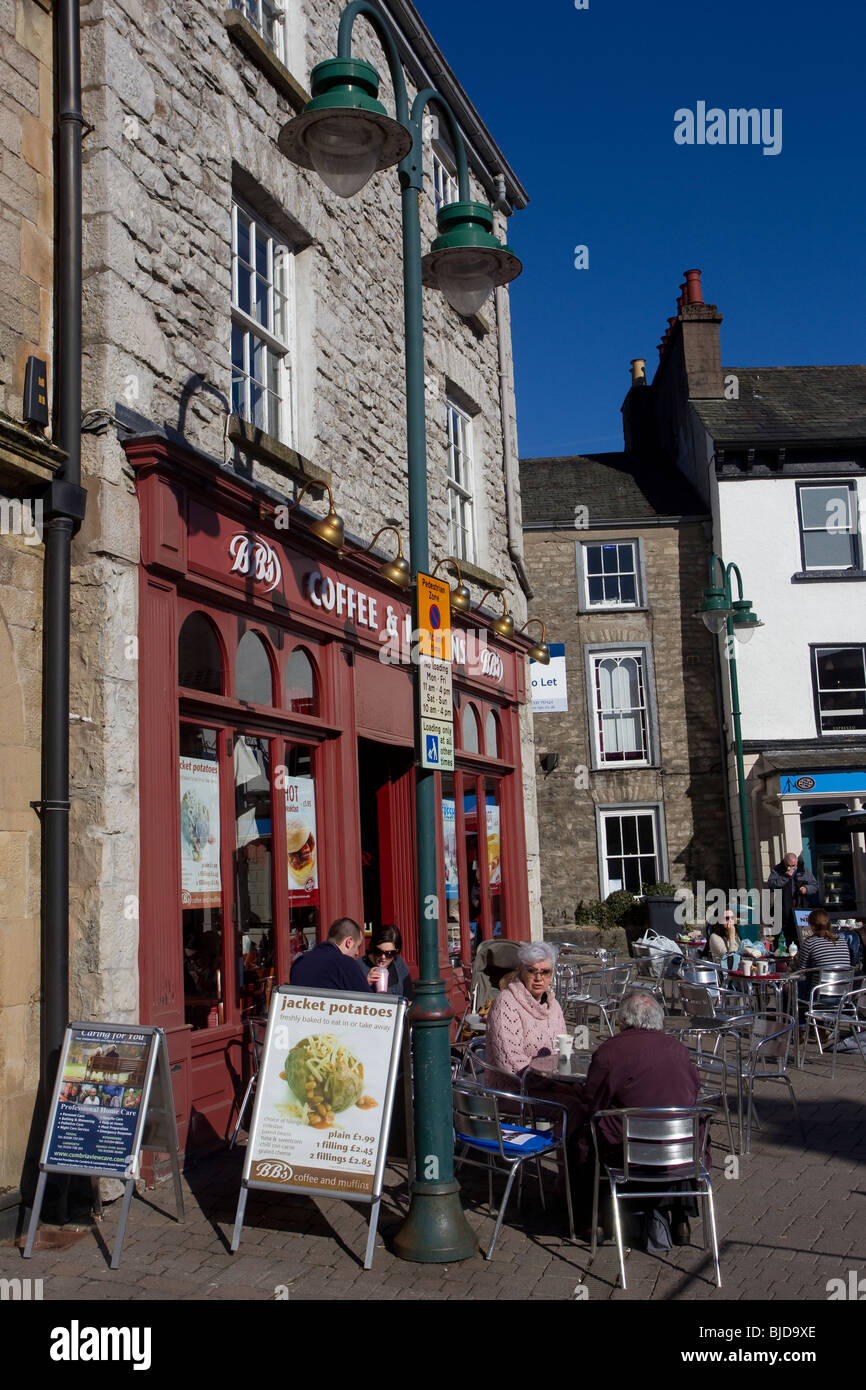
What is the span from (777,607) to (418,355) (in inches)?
689

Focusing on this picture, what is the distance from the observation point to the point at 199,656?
748 cm

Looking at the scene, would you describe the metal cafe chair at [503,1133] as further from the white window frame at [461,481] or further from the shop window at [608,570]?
the shop window at [608,570]

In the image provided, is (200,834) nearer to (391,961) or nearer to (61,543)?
(61,543)

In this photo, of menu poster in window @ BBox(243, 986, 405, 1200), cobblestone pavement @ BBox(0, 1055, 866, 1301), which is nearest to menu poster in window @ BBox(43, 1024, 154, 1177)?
cobblestone pavement @ BBox(0, 1055, 866, 1301)

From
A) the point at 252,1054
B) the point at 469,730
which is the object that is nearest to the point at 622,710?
the point at 469,730

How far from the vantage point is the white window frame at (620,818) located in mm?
22641

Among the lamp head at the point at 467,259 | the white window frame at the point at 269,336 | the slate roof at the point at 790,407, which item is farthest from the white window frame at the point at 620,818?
the lamp head at the point at 467,259

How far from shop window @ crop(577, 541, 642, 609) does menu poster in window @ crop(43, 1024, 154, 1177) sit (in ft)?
62.0

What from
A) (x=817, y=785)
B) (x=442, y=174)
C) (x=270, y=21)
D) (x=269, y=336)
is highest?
(x=442, y=174)

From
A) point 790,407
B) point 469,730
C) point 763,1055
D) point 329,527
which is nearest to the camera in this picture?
point 763,1055

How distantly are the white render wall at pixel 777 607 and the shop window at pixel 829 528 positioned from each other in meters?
0.20

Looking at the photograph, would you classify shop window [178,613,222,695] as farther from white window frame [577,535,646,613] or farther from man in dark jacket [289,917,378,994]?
white window frame [577,535,646,613]

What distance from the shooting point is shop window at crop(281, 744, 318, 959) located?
8.52 m
